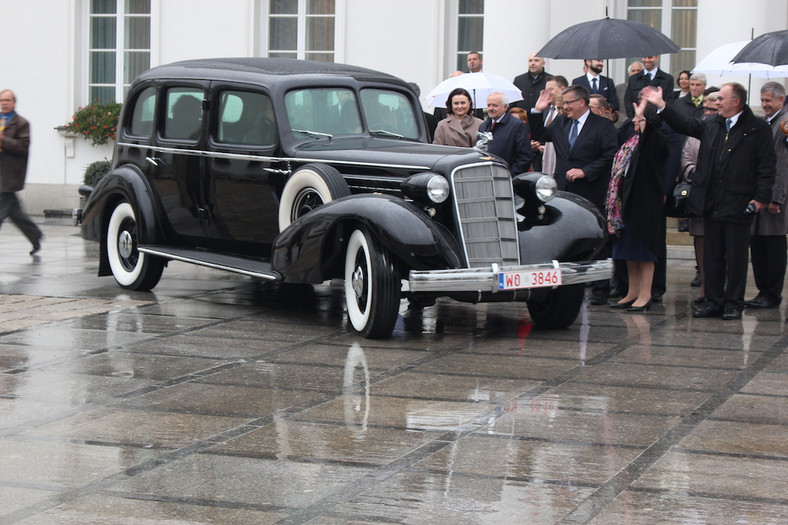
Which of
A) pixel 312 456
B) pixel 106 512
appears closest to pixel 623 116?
pixel 312 456

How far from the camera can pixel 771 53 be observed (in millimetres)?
10289

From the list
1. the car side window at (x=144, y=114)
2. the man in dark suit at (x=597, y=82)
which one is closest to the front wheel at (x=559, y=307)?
the car side window at (x=144, y=114)

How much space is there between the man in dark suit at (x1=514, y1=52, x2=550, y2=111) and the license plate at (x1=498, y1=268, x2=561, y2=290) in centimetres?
611

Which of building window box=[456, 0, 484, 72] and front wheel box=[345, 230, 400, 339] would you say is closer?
front wheel box=[345, 230, 400, 339]

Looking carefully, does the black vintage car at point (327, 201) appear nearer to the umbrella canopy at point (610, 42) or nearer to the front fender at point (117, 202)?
the front fender at point (117, 202)

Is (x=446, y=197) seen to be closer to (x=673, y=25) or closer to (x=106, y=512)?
(x=106, y=512)

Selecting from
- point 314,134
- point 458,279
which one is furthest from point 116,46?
point 458,279

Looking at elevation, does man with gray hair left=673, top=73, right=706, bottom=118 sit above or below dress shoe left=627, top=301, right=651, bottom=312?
above

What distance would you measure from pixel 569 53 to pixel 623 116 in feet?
14.9

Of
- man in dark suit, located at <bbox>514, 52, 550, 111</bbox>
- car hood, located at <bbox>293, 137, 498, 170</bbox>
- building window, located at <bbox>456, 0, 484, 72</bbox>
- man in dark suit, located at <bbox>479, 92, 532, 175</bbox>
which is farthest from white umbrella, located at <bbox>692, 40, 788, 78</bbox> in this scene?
building window, located at <bbox>456, 0, 484, 72</bbox>

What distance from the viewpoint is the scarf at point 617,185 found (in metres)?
9.52

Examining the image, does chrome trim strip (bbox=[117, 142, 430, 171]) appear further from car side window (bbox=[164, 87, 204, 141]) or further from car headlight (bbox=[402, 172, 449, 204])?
car headlight (bbox=[402, 172, 449, 204])

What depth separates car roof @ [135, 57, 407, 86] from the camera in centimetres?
967

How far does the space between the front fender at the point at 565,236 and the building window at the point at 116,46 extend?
40.1 ft
